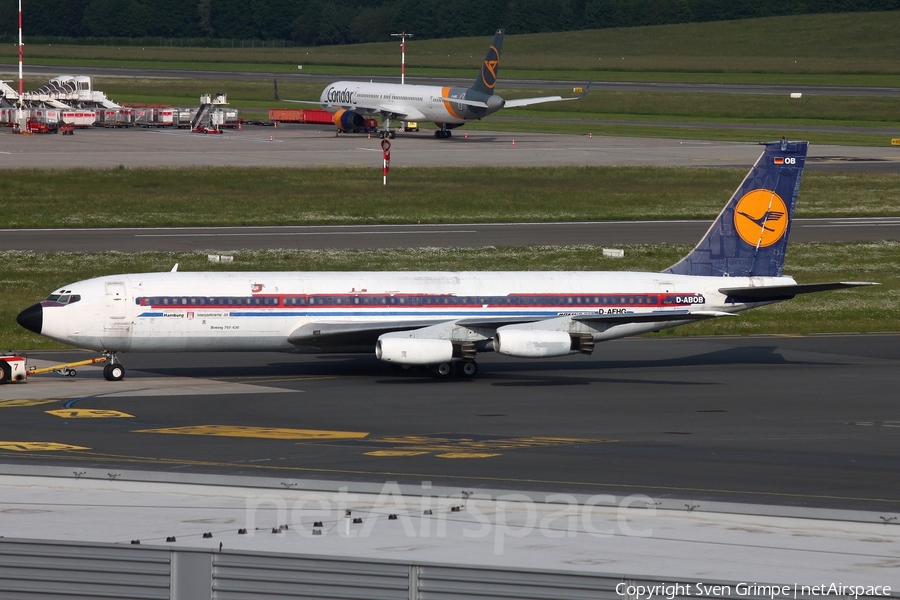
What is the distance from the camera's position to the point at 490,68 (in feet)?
411

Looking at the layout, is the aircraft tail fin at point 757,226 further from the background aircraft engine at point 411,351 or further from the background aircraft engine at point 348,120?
the background aircraft engine at point 348,120

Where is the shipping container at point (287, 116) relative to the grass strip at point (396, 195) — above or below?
above

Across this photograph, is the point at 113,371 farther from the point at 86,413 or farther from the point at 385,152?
the point at 385,152

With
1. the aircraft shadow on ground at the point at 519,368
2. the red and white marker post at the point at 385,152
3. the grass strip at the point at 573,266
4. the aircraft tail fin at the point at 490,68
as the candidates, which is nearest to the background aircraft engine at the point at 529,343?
the aircraft shadow on ground at the point at 519,368

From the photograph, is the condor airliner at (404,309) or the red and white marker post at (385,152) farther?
the red and white marker post at (385,152)

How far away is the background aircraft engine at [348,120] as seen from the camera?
131375 mm

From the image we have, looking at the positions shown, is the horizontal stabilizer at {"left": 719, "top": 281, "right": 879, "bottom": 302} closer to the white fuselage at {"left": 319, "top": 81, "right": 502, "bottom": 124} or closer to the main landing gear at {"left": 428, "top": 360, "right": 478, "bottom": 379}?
the main landing gear at {"left": 428, "top": 360, "right": 478, "bottom": 379}

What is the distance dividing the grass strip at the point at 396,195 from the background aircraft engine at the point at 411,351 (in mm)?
40175

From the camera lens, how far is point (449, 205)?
8706 centimetres

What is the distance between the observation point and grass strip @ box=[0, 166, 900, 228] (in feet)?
271

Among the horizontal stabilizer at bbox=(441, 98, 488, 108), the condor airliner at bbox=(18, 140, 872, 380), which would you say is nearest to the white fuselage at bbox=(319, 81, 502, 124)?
the horizontal stabilizer at bbox=(441, 98, 488, 108)

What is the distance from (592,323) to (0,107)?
110225 mm

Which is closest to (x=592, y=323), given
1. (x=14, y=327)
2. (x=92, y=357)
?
(x=92, y=357)

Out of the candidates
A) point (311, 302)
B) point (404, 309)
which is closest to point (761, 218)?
point (404, 309)
